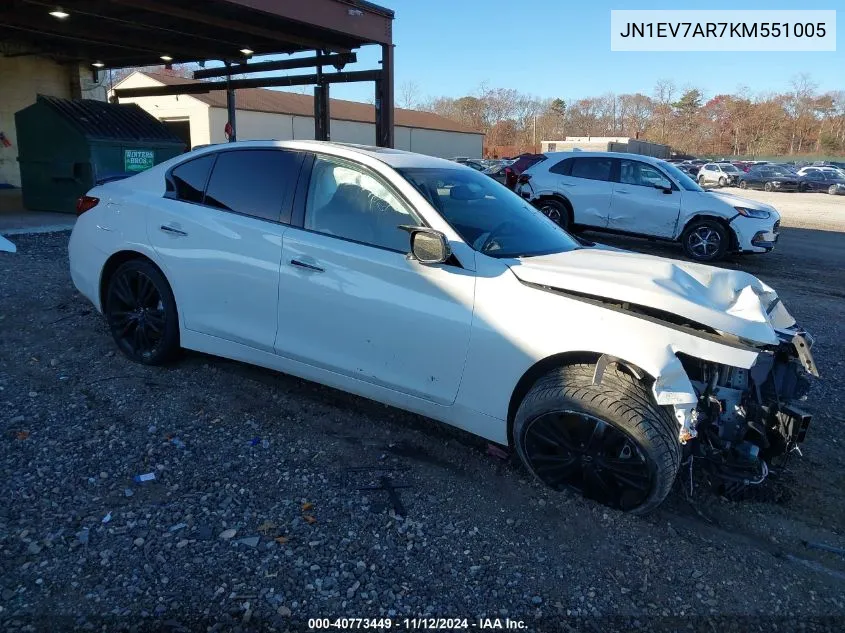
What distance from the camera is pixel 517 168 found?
1510 cm

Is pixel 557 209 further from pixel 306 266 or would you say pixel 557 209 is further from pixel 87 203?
pixel 306 266

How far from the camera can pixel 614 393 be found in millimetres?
2939

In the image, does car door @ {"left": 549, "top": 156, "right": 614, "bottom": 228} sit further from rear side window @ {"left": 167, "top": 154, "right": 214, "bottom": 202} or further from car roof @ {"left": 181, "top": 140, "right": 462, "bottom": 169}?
rear side window @ {"left": 167, "top": 154, "right": 214, "bottom": 202}

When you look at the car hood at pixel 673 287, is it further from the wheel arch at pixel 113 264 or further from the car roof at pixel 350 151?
the wheel arch at pixel 113 264

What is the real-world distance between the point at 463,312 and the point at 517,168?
41.0 ft

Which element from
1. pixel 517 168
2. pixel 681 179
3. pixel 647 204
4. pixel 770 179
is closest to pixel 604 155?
pixel 647 204

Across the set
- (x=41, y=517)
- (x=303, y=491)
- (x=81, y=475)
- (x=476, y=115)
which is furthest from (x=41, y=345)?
(x=476, y=115)

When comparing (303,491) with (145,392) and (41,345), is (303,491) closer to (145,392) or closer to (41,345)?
(145,392)

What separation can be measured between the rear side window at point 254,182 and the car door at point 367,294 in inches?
6.7

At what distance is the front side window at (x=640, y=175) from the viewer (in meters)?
11.3

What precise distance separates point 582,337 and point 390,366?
3.42 ft

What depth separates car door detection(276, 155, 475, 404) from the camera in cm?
332

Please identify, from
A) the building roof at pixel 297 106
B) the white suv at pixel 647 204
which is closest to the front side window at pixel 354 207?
the white suv at pixel 647 204

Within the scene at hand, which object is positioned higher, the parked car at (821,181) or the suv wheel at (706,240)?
the parked car at (821,181)
